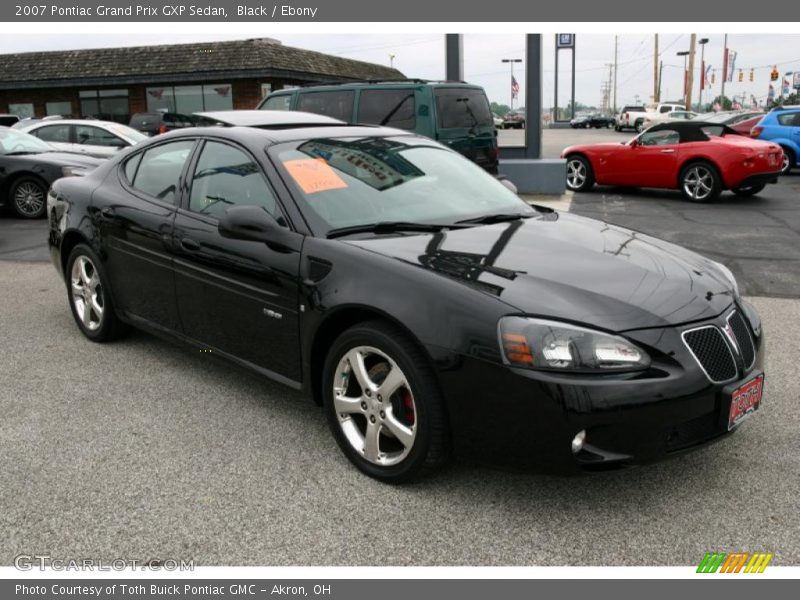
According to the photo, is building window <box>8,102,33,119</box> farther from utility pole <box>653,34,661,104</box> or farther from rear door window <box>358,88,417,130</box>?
utility pole <box>653,34,661,104</box>

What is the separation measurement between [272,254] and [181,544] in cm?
137

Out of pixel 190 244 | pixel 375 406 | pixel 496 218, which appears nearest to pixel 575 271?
pixel 496 218

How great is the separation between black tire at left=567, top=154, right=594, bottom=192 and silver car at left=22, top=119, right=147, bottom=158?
8.38 meters

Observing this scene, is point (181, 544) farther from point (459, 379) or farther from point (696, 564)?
point (696, 564)

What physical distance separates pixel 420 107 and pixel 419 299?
25.7ft

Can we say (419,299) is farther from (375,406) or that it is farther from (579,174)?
(579,174)

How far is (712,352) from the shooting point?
9.62ft

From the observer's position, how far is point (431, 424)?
2.96 m

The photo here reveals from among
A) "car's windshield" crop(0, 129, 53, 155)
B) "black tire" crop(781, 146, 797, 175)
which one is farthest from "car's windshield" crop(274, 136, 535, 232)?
"black tire" crop(781, 146, 797, 175)

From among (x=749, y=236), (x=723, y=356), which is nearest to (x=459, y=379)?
(x=723, y=356)

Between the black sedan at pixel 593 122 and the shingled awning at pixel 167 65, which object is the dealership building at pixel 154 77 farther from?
the black sedan at pixel 593 122

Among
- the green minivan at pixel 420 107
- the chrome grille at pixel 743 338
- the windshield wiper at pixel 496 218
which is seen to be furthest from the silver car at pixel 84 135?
the chrome grille at pixel 743 338

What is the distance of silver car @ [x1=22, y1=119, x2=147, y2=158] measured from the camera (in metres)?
14.4

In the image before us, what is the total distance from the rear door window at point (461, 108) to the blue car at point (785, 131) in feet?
31.8
